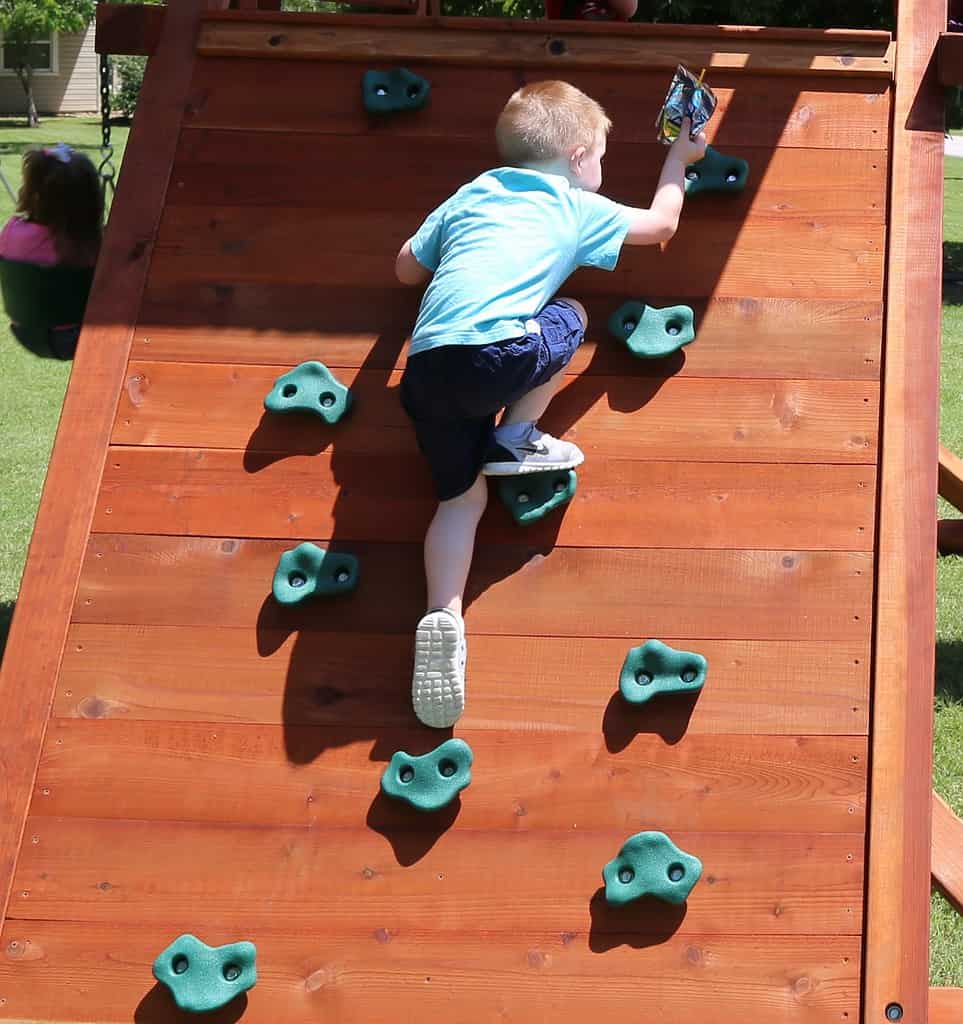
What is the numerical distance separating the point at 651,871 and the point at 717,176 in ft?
6.06

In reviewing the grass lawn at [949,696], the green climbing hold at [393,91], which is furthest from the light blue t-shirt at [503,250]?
the grass lawn at [949,696]

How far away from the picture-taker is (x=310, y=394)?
3.35m

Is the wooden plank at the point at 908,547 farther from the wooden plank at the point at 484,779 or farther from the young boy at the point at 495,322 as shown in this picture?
the young boy at the point at 495,322

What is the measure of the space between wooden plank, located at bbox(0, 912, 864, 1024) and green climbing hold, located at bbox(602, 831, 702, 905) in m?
0.09

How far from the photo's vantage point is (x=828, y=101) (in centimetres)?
376

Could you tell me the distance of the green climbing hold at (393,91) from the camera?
3803mm

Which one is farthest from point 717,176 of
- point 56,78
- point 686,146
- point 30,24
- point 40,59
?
point 40,59

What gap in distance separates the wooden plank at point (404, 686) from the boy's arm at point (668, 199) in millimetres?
1010

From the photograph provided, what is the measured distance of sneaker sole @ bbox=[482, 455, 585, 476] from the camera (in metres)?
3.10

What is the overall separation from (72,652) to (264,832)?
614 millimetres

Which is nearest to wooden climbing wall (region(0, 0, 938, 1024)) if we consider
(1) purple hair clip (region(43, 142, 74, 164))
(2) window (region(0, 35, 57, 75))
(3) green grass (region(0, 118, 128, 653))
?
(1) purple hair clip (region(43, 142, 74, 164))

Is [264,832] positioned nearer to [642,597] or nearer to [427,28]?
[642,597]

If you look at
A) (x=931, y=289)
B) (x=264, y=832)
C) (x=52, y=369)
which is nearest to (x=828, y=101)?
(x=931, y=289)

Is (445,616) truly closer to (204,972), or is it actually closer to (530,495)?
(530,495)
